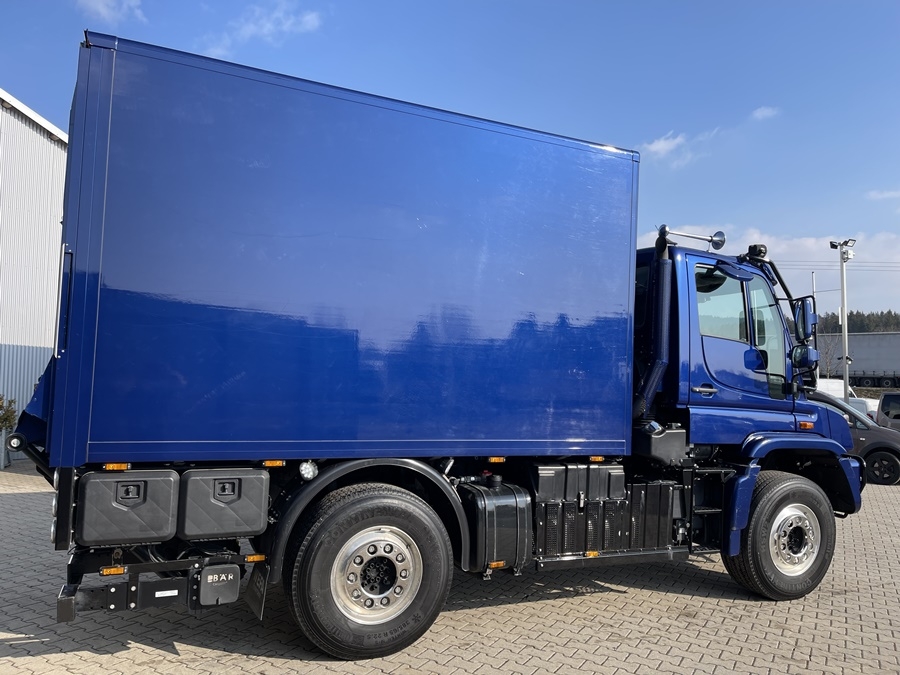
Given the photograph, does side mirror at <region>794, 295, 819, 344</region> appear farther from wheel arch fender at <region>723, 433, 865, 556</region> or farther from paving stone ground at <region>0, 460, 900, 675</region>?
paving stone ground at <region>0, 460, 900, 675</region>

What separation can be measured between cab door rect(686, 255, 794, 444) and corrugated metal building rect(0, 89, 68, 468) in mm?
11017

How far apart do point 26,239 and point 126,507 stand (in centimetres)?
1147

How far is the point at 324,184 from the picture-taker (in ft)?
13.6

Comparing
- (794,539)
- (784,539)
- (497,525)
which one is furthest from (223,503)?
(794,539)

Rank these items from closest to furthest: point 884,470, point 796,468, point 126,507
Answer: point 126,507 < point 796,468 < point 884,470

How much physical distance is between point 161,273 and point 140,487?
3.99 feet

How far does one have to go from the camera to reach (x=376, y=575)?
4242 millimetres

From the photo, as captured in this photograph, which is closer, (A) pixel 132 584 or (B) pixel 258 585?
(A) pixel 132 584

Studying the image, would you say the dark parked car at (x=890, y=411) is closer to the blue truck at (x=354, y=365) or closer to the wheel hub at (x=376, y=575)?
the blue truck at (x=354, y=365)

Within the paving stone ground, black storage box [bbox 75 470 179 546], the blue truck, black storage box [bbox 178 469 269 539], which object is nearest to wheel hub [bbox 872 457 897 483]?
the paving stone ground

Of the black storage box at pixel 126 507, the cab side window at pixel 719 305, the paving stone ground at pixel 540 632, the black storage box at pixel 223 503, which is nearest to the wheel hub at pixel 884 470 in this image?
the paving stone ground at pixel 540 632

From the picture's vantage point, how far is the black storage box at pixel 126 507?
3566mm

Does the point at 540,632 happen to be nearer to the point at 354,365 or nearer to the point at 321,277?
the point at 354,365

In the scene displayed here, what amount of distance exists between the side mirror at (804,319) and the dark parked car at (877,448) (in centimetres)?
907
